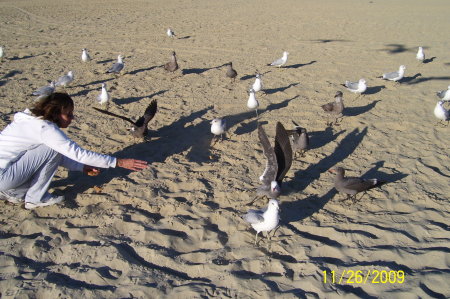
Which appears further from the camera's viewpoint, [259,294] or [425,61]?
[425,61]

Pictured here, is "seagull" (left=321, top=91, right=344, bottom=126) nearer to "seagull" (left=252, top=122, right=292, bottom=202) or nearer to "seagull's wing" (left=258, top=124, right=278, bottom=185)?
"seagull" (left=252, top=122, right=292, bottom=202)

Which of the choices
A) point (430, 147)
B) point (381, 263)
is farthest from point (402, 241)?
point (430, 147)

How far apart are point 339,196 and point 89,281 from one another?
341cm

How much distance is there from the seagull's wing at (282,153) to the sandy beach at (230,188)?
18.7 inches

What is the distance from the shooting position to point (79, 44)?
41.9 ft

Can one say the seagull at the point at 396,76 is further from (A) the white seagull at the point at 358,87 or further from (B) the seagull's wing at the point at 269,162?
(B) the seagull's wing at the point at 269,162

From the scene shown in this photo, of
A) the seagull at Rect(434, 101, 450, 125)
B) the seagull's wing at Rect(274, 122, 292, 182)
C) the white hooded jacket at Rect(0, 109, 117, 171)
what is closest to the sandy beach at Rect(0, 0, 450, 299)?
the seagull at Rect(434, 101, 450, 125)

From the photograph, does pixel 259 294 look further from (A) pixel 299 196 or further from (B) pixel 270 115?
(B) pixel 270 115

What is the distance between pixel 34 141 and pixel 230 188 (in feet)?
8.44

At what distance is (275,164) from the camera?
4.46m

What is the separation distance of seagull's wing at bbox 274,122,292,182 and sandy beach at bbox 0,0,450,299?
47cm

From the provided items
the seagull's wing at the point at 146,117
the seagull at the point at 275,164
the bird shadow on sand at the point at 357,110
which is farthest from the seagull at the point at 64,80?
the bird shadow on sand at the point at 357,110

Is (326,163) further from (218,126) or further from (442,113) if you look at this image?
(442,113)

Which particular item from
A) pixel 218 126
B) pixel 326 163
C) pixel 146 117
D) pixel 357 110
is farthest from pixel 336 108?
pixel 146 117
